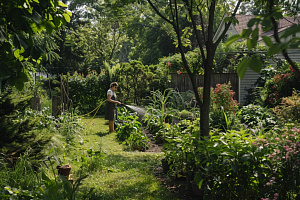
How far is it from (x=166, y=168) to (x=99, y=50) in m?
21.8

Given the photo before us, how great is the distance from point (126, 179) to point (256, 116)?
4.83 metres

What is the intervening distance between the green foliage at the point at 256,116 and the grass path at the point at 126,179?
311 centimetres

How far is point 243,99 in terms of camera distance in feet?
45.2

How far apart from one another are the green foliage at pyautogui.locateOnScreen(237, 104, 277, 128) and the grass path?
3114 mm

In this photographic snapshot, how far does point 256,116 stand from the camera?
329 inches

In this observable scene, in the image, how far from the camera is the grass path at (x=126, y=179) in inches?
165

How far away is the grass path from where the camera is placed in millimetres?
4191

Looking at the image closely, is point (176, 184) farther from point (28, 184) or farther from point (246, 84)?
point (246, 84)

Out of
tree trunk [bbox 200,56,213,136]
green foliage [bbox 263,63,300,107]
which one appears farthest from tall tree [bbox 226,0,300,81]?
green foliage [bbox 263,63,300,107]

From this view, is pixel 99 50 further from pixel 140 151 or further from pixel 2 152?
pixel 2 152

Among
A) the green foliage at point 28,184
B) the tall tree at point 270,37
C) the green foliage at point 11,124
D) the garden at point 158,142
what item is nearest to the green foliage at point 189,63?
the garden at point 158,142

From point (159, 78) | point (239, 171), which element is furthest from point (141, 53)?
point (239, 171)

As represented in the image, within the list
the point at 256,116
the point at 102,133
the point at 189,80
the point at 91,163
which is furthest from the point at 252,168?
the point at 189,80

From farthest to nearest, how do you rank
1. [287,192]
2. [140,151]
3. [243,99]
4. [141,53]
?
1. [141,53]
2. [243,99]
3. [140,151]
4. [287,192]
